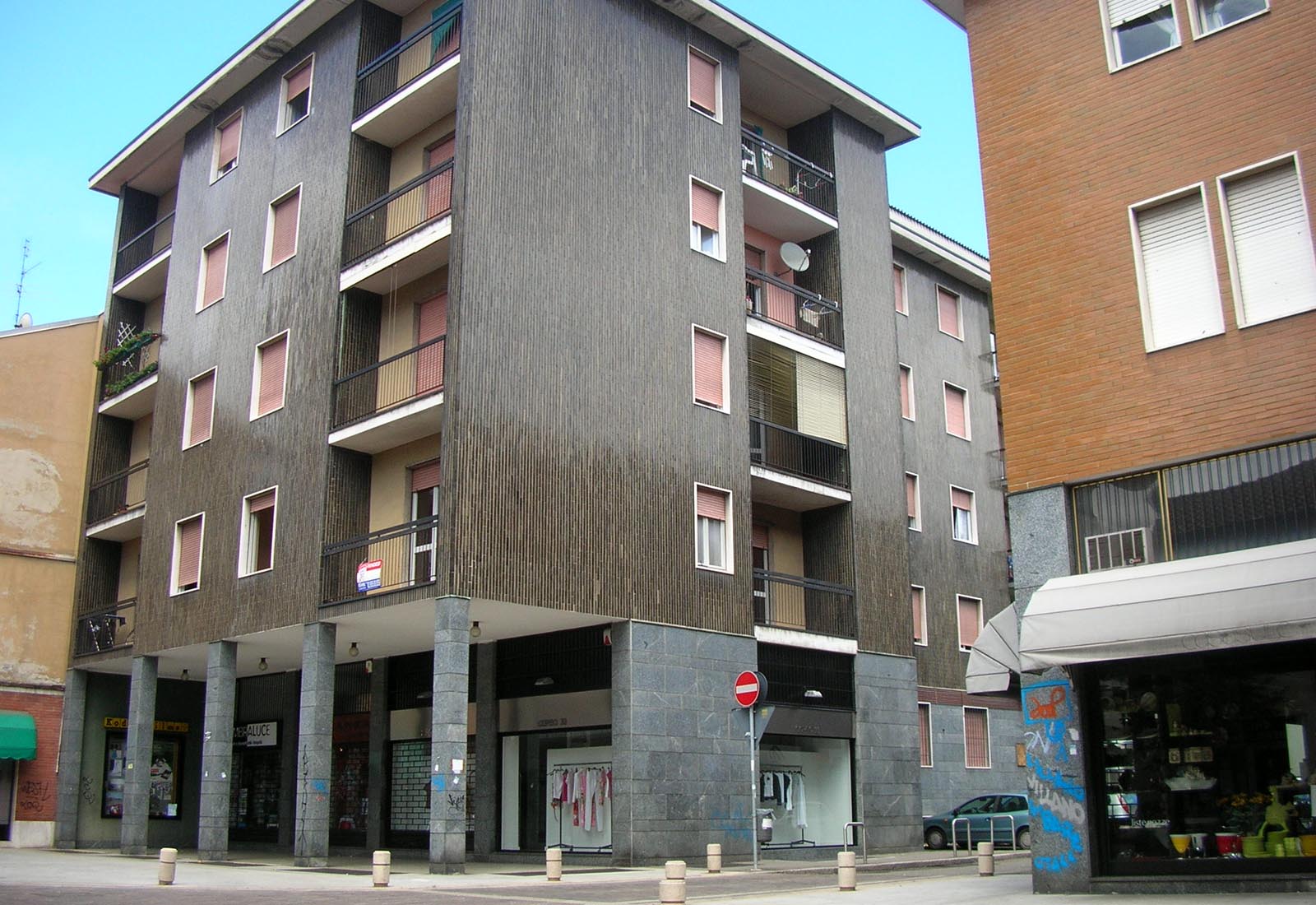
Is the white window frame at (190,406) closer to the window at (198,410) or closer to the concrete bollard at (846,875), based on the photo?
the window at (198,410)

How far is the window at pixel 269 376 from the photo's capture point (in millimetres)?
24828

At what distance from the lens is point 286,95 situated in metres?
26.8

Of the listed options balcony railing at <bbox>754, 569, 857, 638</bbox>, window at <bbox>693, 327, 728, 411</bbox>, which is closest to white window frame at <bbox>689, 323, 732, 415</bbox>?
window at <bbox>693, 327, 728, 411</bbox>

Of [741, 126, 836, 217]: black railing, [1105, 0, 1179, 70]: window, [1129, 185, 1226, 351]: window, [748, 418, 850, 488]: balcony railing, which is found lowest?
[1129, 185, 1226, 351]: window

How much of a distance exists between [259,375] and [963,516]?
759 inches

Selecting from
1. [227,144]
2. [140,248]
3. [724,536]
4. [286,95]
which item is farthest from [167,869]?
[140,248]

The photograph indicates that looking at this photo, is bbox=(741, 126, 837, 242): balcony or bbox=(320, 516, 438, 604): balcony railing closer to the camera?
bbox=(320, 516, 438, 604): balcony railing

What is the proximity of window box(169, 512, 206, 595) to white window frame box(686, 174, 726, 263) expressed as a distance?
→ 38.6 feet

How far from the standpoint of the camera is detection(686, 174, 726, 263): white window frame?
82.3 ft

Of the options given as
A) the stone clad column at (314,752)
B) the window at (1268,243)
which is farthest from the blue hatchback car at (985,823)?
the window at (1268,243)

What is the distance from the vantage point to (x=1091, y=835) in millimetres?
13445

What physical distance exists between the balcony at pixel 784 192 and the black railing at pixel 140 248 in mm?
15698

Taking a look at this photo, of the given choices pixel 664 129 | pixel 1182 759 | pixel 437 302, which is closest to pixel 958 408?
pixel 664 129

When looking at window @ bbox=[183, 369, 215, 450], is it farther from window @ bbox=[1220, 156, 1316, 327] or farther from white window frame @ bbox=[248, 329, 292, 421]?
window @ bbox=[1220, 156, 1316, 327]
